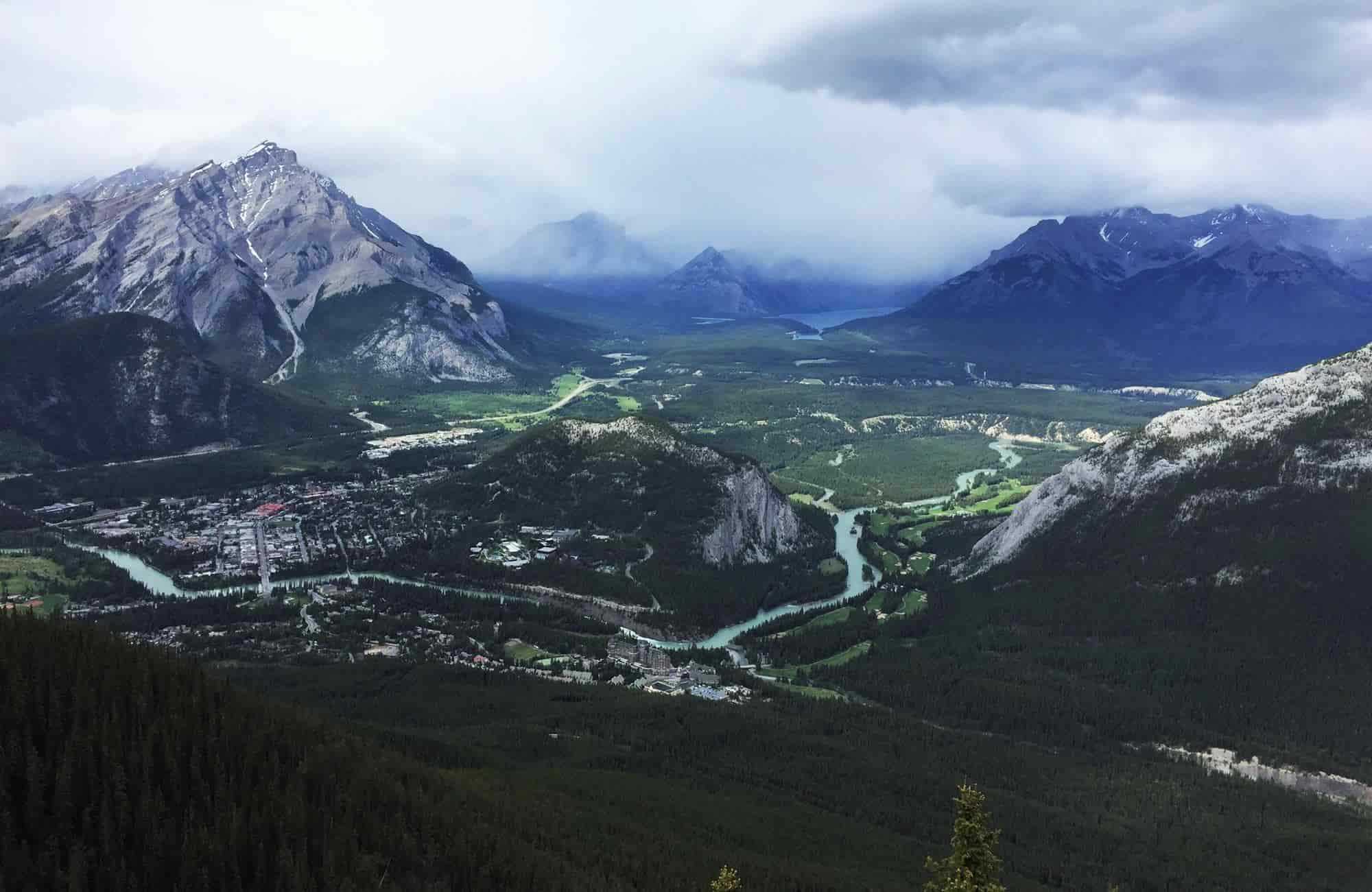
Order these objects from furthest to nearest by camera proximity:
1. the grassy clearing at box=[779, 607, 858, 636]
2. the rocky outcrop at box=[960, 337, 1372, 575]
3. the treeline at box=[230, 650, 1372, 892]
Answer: the rocky outcrop at box=[960, 337, 1372, 575], the grassy clearing at box=[779, 607, 858, 636], the treeline at box=[230, 650, 1372, 892]

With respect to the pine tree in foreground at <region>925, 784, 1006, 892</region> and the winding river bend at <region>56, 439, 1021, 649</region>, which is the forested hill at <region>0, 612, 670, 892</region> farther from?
the winding river bend at <region>56, 439, 1021, 649</region>

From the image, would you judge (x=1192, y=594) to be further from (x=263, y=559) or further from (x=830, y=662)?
(x=263, y=559)

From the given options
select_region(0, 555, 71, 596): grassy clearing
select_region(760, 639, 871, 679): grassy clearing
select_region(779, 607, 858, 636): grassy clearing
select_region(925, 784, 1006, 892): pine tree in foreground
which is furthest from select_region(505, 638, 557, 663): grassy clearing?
select_region(925, 784, 1006, 892): pine tree in foreground

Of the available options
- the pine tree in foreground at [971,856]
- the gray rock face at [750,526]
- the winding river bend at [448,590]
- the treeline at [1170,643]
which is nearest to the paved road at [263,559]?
the winding river bend at [448,590]

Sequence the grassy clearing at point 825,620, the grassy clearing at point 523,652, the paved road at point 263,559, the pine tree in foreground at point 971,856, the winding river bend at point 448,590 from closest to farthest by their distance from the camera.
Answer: the pine tree in foreground at point 971,856, the grassy clearing at point 523,652, the winding river bend at point 448,590, the grassy clearing at point 825,620, the paved road at point 263,559

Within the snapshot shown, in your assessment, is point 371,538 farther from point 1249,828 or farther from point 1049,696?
point 1249,828

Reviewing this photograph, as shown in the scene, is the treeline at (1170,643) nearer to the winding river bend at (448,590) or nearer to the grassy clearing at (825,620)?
the grassy clearing at (825,620)

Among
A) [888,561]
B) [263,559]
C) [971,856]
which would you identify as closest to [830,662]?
[888,561]

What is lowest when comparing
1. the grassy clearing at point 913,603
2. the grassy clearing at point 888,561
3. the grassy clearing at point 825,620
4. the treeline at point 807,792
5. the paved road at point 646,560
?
the treeline at point 807,792
